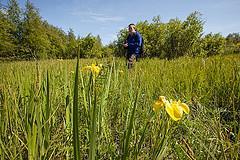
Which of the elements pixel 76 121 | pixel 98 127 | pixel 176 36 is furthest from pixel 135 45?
pixel 176 36

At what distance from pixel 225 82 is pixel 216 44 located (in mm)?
17996

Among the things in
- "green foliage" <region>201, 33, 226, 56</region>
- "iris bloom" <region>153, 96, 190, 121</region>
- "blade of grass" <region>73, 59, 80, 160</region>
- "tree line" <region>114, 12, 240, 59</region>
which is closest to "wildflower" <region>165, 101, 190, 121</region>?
"iris bloom" <region>153, 96, 190, 121</region>

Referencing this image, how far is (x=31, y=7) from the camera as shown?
46.8 m

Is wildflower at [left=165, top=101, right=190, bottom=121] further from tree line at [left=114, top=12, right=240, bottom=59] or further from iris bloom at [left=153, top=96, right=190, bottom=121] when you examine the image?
tree line at [left=114, top=12, right=240, bottom=59]

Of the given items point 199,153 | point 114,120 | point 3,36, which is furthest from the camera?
point 3,36

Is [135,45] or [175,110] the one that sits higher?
[135,45]

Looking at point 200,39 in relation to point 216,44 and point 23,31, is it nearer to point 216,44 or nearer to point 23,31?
point 216,44

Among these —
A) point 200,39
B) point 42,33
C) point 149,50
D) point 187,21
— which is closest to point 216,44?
point 200,39

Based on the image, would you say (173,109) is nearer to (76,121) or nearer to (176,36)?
(76,121)

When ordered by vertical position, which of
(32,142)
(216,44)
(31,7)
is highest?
(31,7)

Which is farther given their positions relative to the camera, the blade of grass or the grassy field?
the grassy field

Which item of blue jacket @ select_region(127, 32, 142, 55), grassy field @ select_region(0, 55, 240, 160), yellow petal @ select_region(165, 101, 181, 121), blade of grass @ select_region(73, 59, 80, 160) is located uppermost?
blue jacket @ select_region(127, 32, 142, 55)

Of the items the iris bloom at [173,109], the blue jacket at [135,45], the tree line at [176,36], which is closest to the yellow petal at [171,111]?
the iris bloom at [173,109]

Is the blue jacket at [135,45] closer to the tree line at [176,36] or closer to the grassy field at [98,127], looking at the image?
the grassy field at [98,127]
